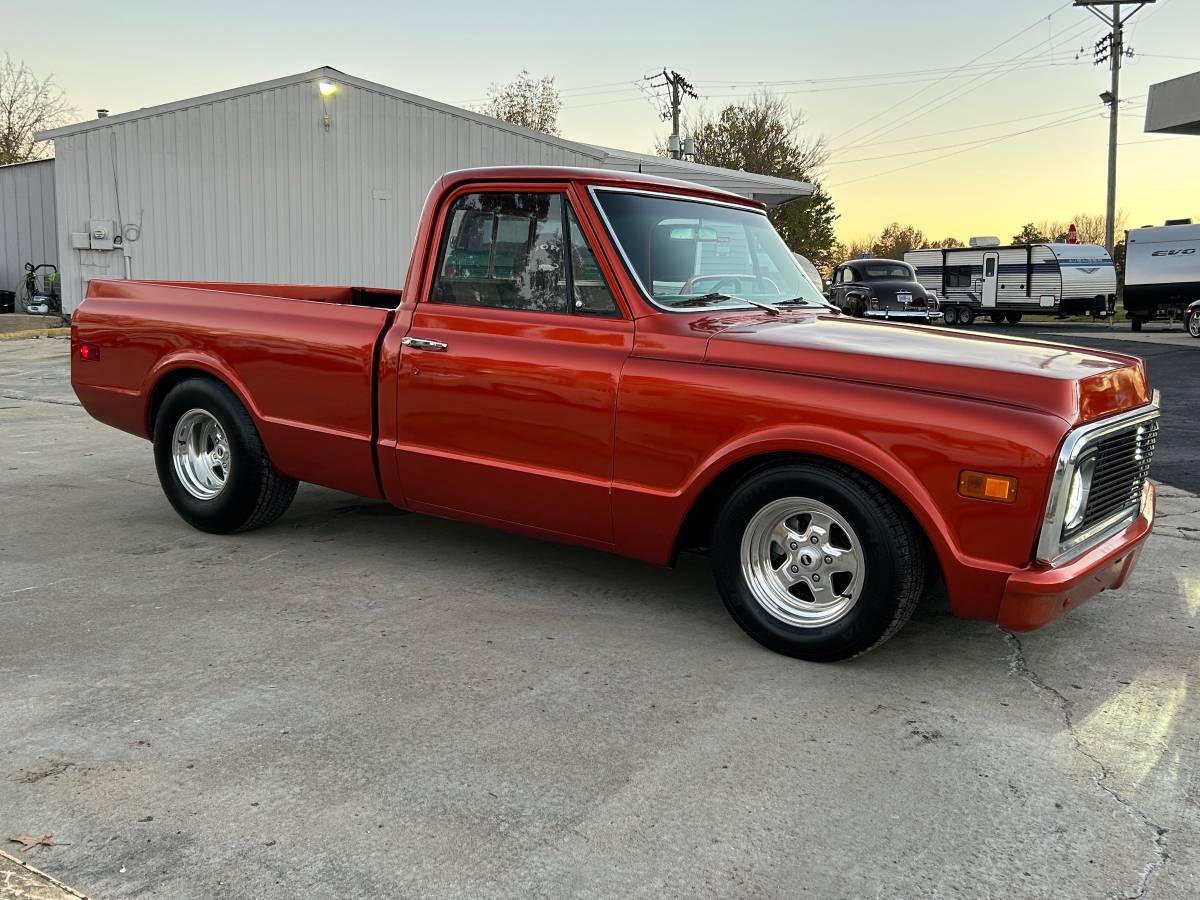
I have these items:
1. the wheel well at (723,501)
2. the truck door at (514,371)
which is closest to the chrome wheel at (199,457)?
the truck door at (514,371)

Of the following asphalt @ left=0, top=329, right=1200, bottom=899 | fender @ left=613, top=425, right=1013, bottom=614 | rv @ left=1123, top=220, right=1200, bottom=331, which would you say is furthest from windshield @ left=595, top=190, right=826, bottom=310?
rv @ left=1123, top=220, right=1200, bottom=331

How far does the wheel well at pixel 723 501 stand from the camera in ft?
12.0

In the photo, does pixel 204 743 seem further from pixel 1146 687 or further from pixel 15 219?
pixel 15 219

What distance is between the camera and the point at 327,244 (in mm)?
21016

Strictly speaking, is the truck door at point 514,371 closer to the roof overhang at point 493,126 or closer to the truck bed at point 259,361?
the truck bed at point 259,361

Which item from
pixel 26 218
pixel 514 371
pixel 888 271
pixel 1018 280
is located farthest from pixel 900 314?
pixel 514 371

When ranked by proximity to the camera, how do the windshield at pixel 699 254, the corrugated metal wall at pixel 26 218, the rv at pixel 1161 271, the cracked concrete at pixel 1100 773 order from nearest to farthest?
the cracked concrete at pixel 1100 773 → the windshield at pixel 699 254 → the corrugated metal wall at pixel 26 218 → the rv at pixel 1161 271

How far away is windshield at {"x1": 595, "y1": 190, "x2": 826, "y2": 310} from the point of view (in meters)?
4.33

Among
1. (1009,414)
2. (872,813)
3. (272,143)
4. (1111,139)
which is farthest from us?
(1111,139)

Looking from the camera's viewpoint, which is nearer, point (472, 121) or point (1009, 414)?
point (1009, 414)

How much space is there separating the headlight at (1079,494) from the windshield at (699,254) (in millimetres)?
1575

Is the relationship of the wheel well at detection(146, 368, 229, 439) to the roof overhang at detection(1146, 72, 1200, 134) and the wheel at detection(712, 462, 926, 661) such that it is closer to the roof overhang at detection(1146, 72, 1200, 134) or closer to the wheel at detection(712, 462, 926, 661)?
the wheel at detection(712, 462, 926, 661)

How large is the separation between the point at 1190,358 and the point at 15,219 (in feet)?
84.6

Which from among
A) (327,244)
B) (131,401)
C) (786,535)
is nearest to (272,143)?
(327,244)
